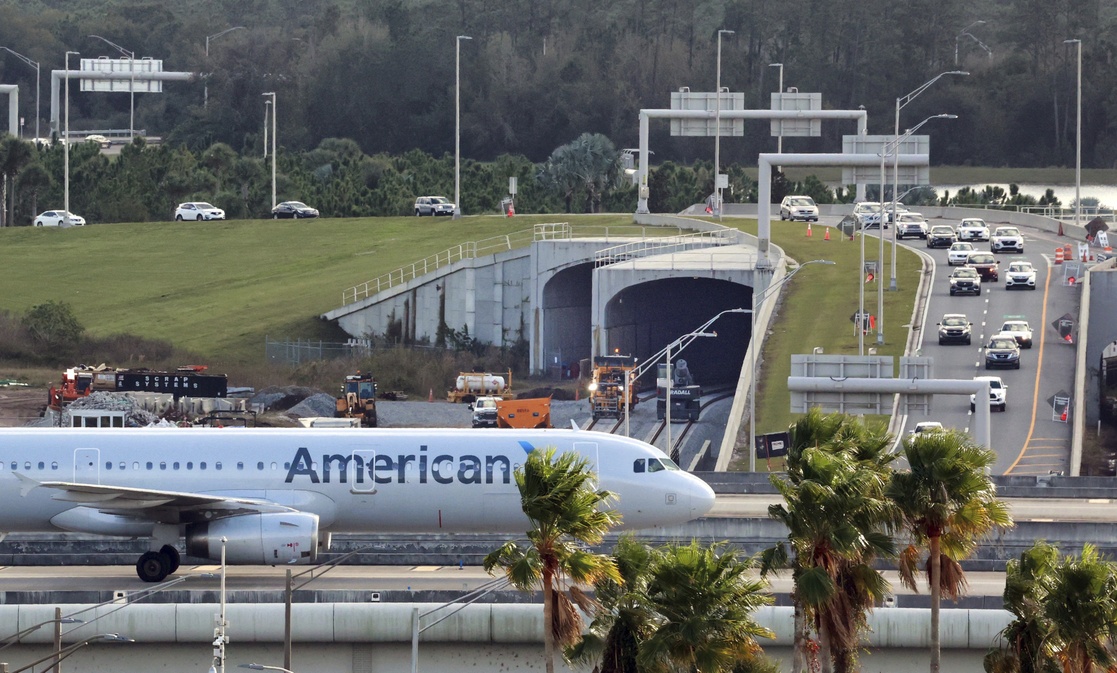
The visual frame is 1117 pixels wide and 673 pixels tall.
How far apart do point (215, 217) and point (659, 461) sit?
86.4 metres

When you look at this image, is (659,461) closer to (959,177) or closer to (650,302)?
(650,302)

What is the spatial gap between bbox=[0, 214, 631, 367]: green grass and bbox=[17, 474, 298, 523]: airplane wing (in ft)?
155

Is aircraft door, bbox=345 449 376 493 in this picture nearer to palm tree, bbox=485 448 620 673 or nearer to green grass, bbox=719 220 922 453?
palm tree, bbox=485 448 620 673

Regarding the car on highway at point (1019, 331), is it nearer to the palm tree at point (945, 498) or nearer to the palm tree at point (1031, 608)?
the palm tree at point (945, 498)

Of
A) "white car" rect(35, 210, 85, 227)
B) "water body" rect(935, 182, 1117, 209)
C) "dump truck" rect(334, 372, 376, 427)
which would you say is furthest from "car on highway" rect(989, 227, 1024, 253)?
"white car" rect(35, 210, 85, 227)

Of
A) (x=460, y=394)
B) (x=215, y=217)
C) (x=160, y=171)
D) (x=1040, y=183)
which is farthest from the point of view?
(x=1040, y=183)

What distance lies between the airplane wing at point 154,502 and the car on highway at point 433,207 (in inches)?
3198

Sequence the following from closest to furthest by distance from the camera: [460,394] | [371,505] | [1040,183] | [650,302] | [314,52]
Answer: [371,505], [460,394], [650,302], [1040,183], [314,52]

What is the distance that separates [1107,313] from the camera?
268ft

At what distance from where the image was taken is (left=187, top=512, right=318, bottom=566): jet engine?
38.1 m

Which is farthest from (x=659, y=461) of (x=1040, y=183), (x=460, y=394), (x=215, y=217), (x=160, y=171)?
(x=1040, y=183)

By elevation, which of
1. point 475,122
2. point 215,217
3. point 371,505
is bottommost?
point 371,505

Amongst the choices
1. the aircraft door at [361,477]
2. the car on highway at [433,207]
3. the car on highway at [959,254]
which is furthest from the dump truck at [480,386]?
the aircraft door at [361,477]

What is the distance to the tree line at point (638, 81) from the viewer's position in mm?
164625
